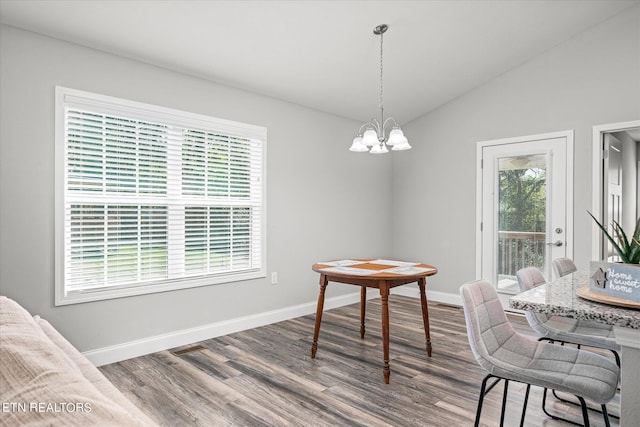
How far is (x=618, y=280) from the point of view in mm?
1306

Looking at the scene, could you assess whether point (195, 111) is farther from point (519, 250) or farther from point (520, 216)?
point (519, 250)

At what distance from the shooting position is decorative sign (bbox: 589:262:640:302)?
1257mm

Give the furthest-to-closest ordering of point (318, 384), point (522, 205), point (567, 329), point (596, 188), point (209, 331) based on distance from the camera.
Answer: point (522, 205) → point (596, 188) → point (209, 331) → point (318, 384) → point (567, 329)

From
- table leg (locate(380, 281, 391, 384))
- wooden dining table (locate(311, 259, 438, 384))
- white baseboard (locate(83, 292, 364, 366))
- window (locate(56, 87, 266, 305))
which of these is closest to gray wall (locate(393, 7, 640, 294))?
white baseboard (locate(83, 292, 364, 366))

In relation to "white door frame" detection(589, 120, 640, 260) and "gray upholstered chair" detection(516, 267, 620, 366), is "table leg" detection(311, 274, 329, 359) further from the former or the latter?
"white door frame" detection(589, 120, 640, 260)

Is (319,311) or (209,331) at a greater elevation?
(319,311)

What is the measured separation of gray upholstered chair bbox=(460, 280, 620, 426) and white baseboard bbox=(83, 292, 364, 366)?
260 cm

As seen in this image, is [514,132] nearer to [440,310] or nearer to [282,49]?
[440,310]

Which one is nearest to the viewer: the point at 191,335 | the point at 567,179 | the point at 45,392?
the point at 45,392

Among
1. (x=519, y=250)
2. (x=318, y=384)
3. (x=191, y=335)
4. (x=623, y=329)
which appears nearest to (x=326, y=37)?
(x=318, y=384)

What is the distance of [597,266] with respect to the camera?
4.64 ft

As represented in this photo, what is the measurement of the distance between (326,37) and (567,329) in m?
2.75

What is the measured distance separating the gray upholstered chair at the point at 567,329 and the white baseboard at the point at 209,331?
2.60 meters

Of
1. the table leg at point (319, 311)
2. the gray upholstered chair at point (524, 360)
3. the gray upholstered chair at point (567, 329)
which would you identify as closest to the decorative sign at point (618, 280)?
the gray upholstered chair at point (524, 360)
